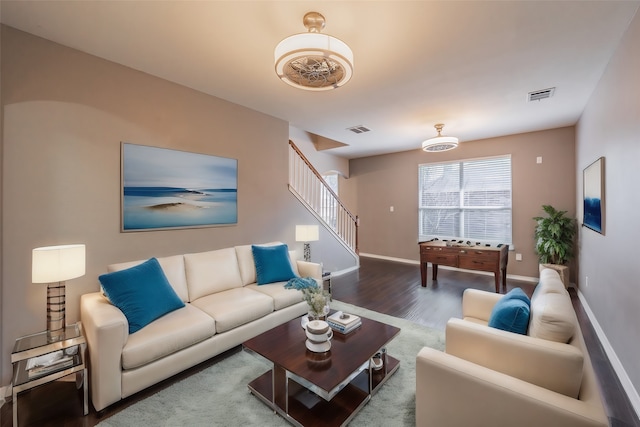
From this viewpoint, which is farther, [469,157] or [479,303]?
[469,157]

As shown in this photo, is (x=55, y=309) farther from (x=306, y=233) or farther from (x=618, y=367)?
(x=618, y=367)

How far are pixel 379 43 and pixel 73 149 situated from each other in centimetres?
285

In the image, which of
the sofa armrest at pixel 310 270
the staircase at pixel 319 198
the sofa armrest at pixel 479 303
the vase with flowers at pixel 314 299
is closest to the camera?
the vase with flowers at pixel 314 299

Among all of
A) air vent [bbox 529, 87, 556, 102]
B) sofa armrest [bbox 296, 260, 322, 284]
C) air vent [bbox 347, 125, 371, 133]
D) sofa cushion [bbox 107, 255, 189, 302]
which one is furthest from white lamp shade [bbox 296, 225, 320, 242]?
air vent [bbox 529, 87, 556, 102]

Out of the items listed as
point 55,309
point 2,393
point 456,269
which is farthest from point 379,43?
point 456,269

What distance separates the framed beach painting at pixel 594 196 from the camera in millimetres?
2770

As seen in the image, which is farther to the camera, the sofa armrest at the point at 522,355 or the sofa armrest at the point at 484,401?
the sofa armrest at the point at 522,355

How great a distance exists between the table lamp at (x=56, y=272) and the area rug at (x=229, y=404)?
0.84 metres

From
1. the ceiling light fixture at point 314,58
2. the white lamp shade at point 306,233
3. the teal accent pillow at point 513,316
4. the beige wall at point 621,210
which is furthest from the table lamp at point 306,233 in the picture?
the beige wall at point 621,210

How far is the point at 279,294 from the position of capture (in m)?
2.96

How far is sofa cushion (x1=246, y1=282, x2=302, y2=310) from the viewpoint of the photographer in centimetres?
292

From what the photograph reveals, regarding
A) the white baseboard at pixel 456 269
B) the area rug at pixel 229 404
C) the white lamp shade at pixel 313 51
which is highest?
the white lamp shade at pixel 313 51

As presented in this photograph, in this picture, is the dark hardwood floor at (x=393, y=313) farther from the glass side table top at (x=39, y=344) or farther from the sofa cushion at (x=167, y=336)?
the glass side table top at (x=39, y=344)

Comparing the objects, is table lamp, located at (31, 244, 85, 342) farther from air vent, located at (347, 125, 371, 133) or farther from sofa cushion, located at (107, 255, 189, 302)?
air vent, located at (347, 125, 371, 133)
